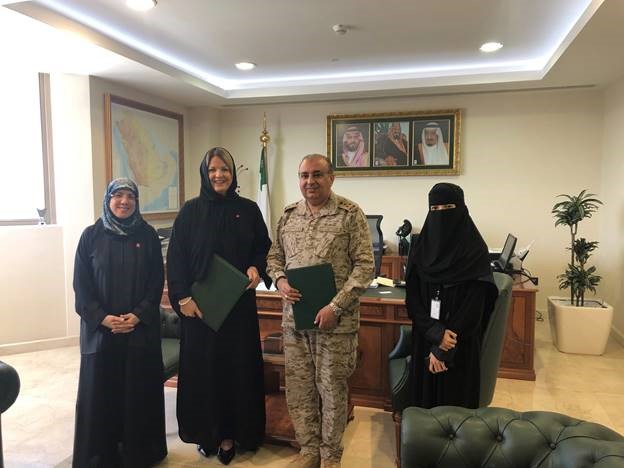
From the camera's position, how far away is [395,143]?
5.15 meters

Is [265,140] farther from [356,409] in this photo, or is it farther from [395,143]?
[356,409]

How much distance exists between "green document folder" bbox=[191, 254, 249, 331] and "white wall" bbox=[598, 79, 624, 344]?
380 cm

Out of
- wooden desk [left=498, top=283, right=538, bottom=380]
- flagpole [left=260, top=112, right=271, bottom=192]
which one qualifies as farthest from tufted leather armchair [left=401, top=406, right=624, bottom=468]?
flagpole [left=260, top=112, right=271, bottom=192]

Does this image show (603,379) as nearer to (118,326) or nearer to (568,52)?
(568,52)

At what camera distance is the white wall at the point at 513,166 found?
4.77 metres

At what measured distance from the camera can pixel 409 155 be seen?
5121 millimetres

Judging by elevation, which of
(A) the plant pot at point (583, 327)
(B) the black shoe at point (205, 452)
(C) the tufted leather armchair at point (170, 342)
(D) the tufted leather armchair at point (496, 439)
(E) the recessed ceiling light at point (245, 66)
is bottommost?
(B) the black shoe at point (205, 452)

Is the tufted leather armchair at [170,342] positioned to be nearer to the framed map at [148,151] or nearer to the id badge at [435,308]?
the id badge at [435,308]

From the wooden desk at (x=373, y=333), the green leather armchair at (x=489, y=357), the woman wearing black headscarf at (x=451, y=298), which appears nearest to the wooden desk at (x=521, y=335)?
the wooden desk at (x=373, y=333)

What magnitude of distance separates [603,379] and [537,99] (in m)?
2.94

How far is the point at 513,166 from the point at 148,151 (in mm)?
3954

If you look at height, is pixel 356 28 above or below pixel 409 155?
above

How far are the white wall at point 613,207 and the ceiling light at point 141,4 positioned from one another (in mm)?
4102

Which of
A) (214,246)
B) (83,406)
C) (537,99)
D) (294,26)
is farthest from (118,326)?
(537,99)
